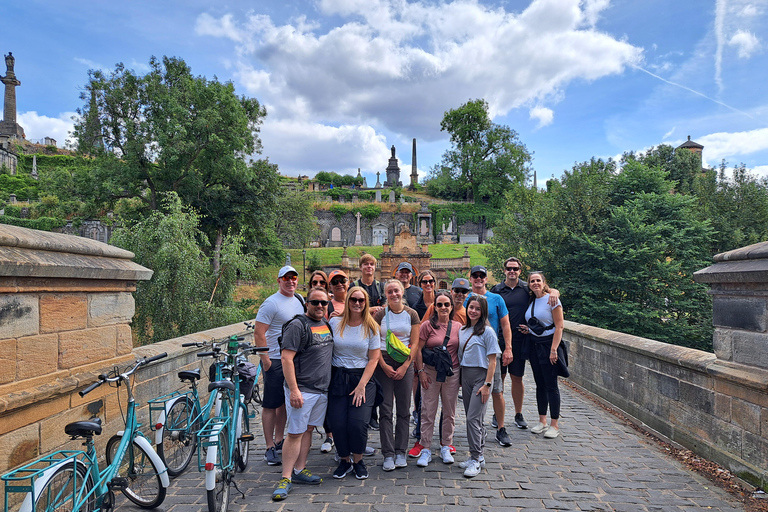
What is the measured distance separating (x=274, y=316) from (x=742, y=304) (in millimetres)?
4432

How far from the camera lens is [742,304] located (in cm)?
423

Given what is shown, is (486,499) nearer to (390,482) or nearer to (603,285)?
(390,482)

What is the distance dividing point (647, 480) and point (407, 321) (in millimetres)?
2641

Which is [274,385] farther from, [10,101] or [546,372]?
[10,101]

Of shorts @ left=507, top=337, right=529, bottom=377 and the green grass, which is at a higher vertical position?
the green grass

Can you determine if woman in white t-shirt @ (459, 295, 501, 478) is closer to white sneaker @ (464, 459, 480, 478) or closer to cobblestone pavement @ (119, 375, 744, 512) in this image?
white sneaker @ (464, 459, 480, 478)

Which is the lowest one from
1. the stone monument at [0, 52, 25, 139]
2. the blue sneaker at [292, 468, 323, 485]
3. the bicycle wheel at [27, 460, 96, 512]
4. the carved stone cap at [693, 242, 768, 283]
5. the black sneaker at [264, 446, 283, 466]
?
the black sneaker at [264, 446, 283, 466]

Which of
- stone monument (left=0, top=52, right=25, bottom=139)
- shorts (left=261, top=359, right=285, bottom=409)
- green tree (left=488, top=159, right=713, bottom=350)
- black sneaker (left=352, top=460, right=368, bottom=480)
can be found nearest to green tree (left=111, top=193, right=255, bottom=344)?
shorts (left=261, top=359, right=285, bottom=409)

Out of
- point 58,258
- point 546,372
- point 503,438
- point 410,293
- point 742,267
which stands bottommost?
point 503,438

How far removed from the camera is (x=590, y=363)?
797 cm

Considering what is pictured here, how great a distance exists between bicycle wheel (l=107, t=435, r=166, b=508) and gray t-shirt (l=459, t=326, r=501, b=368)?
293cm

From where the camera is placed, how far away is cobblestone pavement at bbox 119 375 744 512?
12.3 feet

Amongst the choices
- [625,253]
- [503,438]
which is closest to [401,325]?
[503,438]

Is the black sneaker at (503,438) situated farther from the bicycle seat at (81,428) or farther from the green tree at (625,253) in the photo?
the green tree at (625,253)
